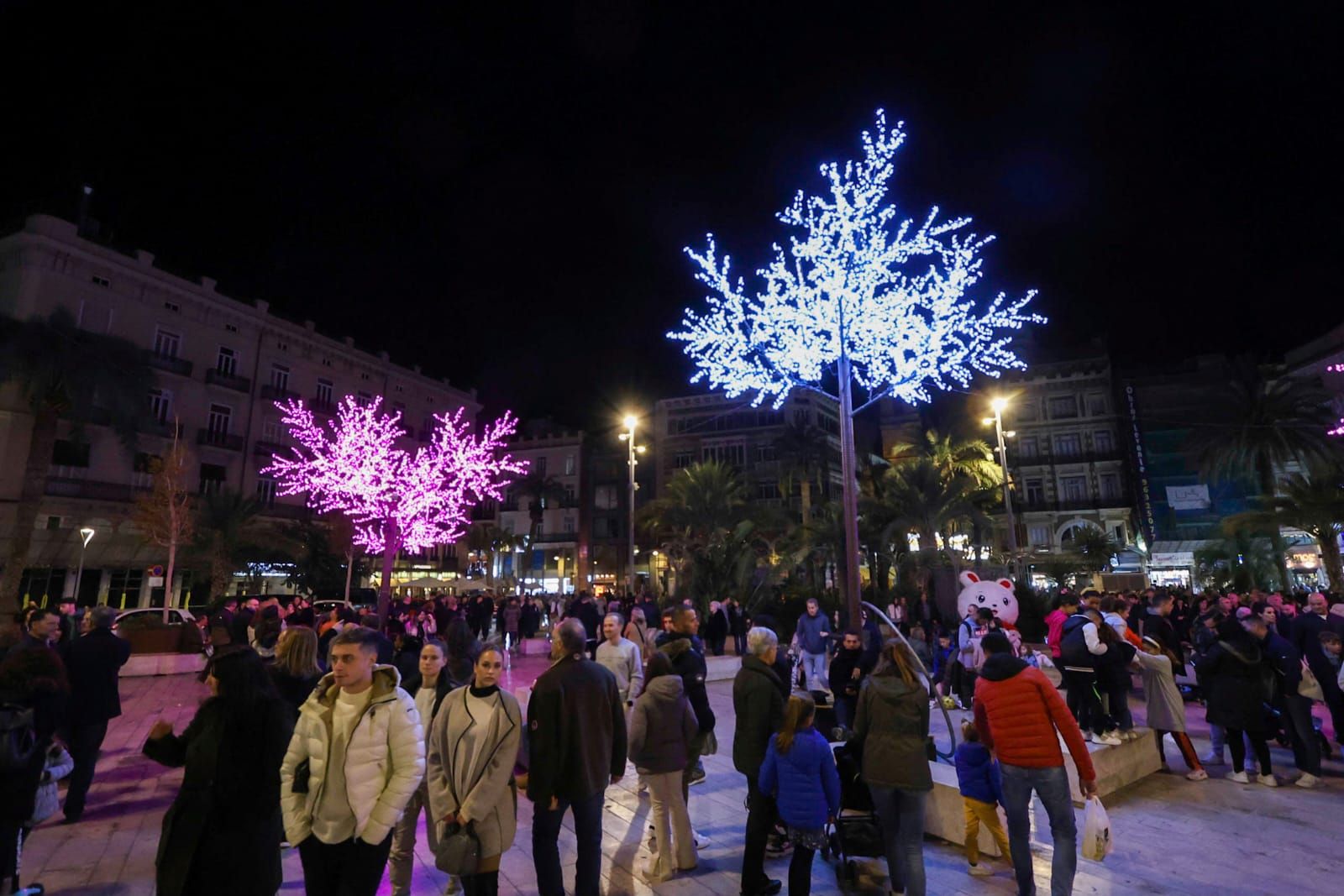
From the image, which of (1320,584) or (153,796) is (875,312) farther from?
(1320,584)

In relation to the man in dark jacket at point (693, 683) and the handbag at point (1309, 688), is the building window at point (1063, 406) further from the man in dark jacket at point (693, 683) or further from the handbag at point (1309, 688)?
the man in dark jacket at point (693, 683)

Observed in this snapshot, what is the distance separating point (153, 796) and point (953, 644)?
11336 mm

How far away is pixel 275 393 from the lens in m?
38.2

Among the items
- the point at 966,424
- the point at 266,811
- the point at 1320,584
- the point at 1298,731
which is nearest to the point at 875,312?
the point at 1298,731

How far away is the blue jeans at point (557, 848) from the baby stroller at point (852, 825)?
1.64 metres

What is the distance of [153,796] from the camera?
6.89 metres

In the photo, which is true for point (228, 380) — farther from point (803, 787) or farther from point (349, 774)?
point (803, 787)

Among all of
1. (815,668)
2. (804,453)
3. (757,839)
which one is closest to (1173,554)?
(804,453)

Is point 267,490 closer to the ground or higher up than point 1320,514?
higher up

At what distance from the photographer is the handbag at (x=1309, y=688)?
7.29m

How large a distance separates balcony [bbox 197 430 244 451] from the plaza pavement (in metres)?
32.1

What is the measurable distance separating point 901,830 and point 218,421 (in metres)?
40.1

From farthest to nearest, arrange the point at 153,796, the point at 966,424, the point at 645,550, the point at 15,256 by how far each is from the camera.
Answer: the point at 645,550, the point at 966,424, the point at 15,256, the point at 153,796

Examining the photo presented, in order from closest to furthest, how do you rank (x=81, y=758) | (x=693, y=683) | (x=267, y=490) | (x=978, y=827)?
(x=978, y=827) → (x=693, y=683) → (x=81, y=758) → (x=267, y=490)
